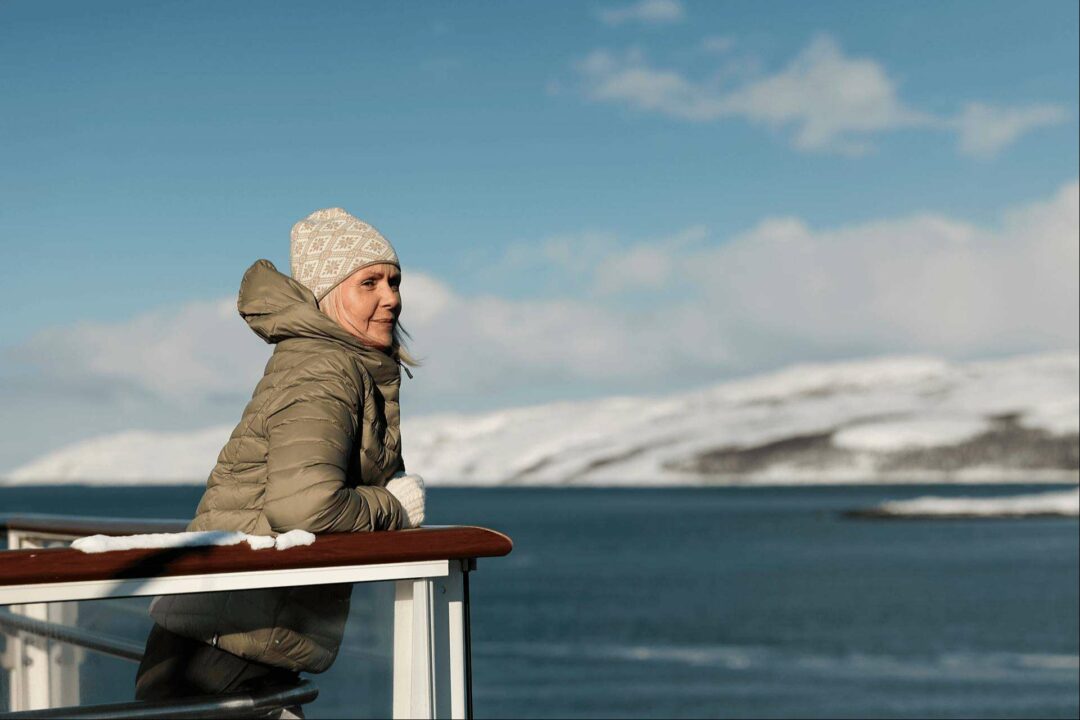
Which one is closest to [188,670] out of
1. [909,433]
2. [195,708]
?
[195,708]

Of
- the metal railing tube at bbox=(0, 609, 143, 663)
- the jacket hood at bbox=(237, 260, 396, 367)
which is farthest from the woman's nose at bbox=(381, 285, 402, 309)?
the metal railing tube at bbox=(0, 609, 143, 663)

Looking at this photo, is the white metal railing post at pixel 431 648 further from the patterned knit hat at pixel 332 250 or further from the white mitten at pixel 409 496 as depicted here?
the patterned knit hat at pixel 332 250

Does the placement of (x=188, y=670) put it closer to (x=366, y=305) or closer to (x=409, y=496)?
(x=409, y=496)

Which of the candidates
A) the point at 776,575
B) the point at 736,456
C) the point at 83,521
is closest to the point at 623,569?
the point at 776,575

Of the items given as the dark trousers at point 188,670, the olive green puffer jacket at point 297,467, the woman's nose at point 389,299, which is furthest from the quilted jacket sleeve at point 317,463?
the woman's nose at point 389,299

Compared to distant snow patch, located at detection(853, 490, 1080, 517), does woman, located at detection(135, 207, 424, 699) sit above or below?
above

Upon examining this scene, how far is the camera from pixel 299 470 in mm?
2521

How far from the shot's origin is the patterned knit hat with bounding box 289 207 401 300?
9.82ft

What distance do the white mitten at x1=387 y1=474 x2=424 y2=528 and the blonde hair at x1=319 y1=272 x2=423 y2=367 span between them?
1.17ft

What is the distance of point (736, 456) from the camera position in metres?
176

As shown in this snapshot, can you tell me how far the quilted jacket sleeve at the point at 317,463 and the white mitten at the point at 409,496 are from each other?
0.07m

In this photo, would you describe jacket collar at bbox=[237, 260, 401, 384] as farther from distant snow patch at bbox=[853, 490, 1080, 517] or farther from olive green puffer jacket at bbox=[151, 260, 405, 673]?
distant snow patch at bbox=[853, 490, 1080, 517]

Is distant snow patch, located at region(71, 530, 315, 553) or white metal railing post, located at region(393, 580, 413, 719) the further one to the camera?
white metal railing post, located at region(393, 580, 413, 719)

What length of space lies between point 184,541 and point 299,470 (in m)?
0.32
